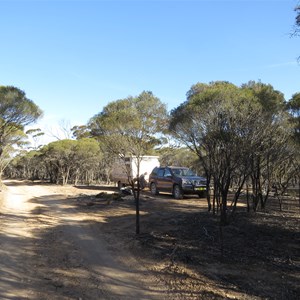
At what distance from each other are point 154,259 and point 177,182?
11.9 m

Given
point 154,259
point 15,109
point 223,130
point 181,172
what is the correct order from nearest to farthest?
point 154,259, point 223,130, point 181,172, point 15,109

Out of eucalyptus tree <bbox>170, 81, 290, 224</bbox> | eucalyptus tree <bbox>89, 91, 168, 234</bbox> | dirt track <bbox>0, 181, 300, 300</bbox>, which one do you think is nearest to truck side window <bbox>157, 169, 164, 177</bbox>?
eucalyptus tree <bbox>89, 91, 168, 234</bbox>

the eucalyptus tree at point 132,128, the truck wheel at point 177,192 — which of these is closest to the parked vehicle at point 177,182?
the truck wheel at point 177,192

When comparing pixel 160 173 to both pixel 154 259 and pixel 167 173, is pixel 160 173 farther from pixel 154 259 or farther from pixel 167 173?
pixel 154 259

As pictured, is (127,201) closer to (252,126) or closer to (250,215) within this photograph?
(250,215)

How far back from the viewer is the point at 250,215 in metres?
11.2

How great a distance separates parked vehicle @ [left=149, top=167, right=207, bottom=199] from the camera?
1814 centimetres

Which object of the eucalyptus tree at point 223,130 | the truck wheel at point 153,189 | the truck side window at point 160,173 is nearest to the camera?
the eucalyptus tree at point 223,130

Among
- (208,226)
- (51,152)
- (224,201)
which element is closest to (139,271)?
(224,201)

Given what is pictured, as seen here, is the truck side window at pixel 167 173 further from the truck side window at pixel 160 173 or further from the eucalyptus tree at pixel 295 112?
the eucalyptus tree at pixel 295 112

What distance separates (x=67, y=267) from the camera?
6270 mm

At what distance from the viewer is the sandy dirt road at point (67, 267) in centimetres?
498

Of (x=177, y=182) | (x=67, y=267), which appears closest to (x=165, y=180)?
(x=177, y=182)

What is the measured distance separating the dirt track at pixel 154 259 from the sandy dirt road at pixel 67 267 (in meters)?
0.01
